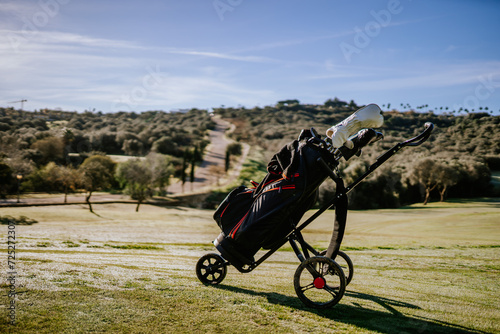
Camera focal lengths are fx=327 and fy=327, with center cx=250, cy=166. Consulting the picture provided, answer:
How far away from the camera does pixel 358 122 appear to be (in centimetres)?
473

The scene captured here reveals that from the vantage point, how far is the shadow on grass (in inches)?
158

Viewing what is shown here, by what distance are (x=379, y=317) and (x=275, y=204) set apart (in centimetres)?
205

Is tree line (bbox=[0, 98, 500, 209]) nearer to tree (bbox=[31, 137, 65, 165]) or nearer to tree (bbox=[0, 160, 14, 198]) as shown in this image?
tree (bbox=[0, 160, 14, 198])

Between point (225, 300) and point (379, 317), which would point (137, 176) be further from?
point (379, 317)

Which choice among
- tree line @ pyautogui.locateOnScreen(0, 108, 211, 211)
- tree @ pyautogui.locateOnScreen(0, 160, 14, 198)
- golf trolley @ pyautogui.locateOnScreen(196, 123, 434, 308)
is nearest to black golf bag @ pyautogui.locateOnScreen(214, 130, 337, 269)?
golf trolley @ pyautogui.locateOnScreen(196, 123, 434, 308)

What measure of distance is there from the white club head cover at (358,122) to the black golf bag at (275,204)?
291 millimetres

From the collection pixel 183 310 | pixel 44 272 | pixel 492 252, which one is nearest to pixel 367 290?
pixel 183 310

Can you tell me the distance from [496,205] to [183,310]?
109 ft

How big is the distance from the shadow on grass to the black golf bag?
81 cm

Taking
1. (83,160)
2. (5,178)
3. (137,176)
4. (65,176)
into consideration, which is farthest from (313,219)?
(83,160)

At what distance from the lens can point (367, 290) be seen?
586cm

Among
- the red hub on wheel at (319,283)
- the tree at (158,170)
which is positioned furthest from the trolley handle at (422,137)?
the tree at (158,170)

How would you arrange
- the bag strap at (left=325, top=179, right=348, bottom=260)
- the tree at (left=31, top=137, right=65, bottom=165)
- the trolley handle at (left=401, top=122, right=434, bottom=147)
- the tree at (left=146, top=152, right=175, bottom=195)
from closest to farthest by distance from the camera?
the trolley handle at (left=401, top=122, right=434, bottom=147) → the bag strap at (left=325, top=179, right=348, bottom=260) → the tree at (left=146, top=152, right=175, bottom=195) → the tree at (left=31, top=137, right=65, bottom=165)

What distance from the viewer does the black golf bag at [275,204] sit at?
4785 mm
